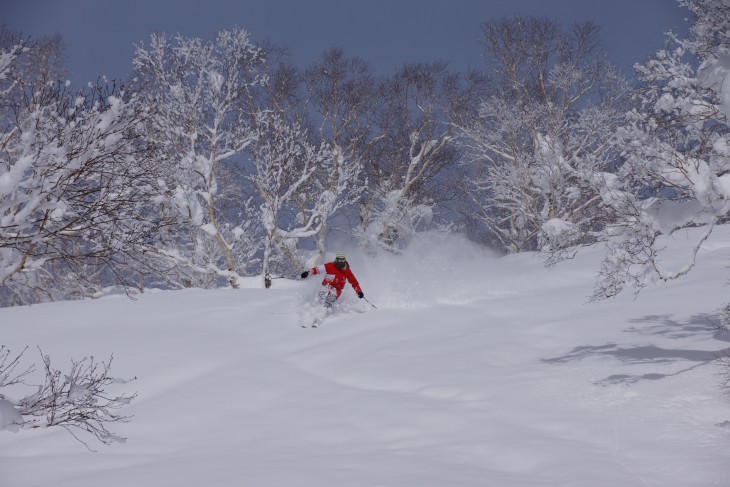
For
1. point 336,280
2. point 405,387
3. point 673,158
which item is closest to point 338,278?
point 336,280

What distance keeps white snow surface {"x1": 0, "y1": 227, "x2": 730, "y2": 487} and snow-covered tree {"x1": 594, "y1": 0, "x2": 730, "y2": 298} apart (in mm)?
1585

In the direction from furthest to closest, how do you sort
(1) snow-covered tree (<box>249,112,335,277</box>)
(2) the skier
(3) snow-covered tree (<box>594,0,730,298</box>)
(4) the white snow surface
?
(1) snow-covered tree (<box>249,112,335,277</box>) < (2) the skier < (3) snow-covered tree (<box>594,0,730,298</box>) < (4) the white snow surface

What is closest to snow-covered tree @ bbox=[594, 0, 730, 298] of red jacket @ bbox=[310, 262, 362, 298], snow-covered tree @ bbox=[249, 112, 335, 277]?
red jacket @ bbox=[310, 262, 362, 298]

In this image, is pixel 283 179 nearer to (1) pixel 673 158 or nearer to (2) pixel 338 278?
(2) pixel 338 278

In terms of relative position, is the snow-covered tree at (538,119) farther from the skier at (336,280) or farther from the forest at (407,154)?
the skier at (336,280)

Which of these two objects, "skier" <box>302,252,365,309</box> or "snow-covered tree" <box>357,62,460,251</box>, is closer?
"skier" <box>302,252,365,309</box>

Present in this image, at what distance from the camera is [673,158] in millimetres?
6168

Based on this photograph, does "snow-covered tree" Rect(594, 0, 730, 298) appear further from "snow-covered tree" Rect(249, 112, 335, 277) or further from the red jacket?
"snow-covered tree" Rect(249, 112, 335, 277)

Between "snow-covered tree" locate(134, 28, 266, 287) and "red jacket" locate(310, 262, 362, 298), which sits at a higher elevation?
"snow-covered tree" locate(134, 28, 266, 287)

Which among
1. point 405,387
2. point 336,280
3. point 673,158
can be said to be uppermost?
point 673,158

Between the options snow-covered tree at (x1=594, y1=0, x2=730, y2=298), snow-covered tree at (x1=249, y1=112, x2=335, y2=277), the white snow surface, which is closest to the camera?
the white snow surface

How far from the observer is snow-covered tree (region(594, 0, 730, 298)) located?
237 inches

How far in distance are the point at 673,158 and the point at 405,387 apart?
4216 mm

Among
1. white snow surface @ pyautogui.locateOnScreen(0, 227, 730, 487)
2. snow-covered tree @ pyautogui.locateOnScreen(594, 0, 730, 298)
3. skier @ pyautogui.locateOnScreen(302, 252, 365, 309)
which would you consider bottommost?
white snow surface @ pyautogui.locateOnScreen(0, 227, 730, 487)
